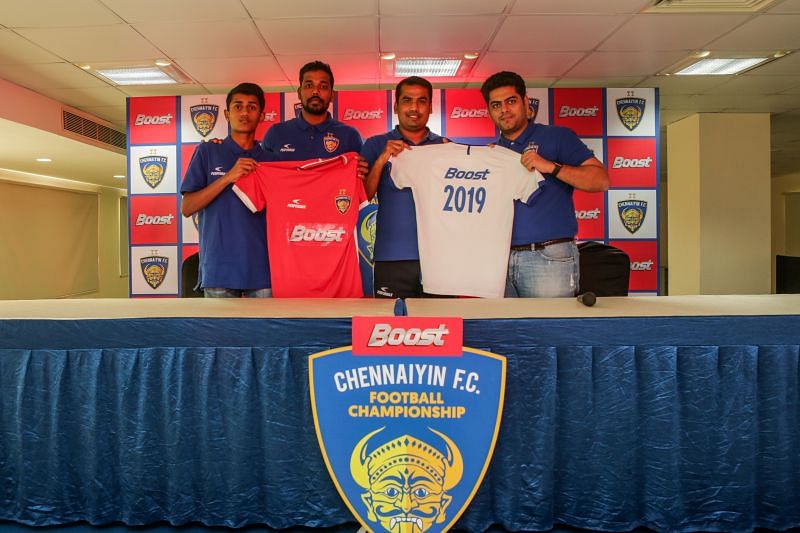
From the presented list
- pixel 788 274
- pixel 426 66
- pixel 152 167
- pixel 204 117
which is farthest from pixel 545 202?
pixel 152 167

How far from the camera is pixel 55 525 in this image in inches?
50.0

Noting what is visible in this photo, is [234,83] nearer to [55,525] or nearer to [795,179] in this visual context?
[55,525]

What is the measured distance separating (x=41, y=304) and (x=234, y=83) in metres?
4.11

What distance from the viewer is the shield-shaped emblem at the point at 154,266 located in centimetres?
520

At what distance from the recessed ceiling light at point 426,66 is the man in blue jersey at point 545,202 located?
2548 mm

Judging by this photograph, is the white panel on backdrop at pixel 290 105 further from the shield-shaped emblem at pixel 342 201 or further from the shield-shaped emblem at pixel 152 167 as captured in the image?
the shield-shaped emblem at pixel 342 201

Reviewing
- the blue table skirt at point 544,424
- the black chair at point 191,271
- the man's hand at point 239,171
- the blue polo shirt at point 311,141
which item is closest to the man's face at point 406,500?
the blue table skirt at point 544,424

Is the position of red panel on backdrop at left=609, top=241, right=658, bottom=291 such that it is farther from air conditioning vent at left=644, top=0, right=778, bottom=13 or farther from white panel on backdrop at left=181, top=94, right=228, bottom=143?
white panel on backdrop at left=181, top=94, right=228, bottom=143

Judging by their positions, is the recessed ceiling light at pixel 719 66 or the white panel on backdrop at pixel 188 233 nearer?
the recessed ceiling light at pixel 719 66

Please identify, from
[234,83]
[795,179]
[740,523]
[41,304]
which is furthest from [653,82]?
[795,179]

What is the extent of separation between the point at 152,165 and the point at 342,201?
12.4ft

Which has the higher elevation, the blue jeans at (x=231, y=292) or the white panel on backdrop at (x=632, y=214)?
the white panel on backdrop at (x=632, y=214)

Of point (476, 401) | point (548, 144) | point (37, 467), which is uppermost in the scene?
point (548, 144)

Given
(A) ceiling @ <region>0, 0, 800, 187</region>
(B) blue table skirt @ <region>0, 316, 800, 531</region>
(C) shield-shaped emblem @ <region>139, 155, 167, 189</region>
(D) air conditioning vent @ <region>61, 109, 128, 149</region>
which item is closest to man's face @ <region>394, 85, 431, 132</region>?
(B) blue table skirt @ <region>0, 316, 800, 531</region>
